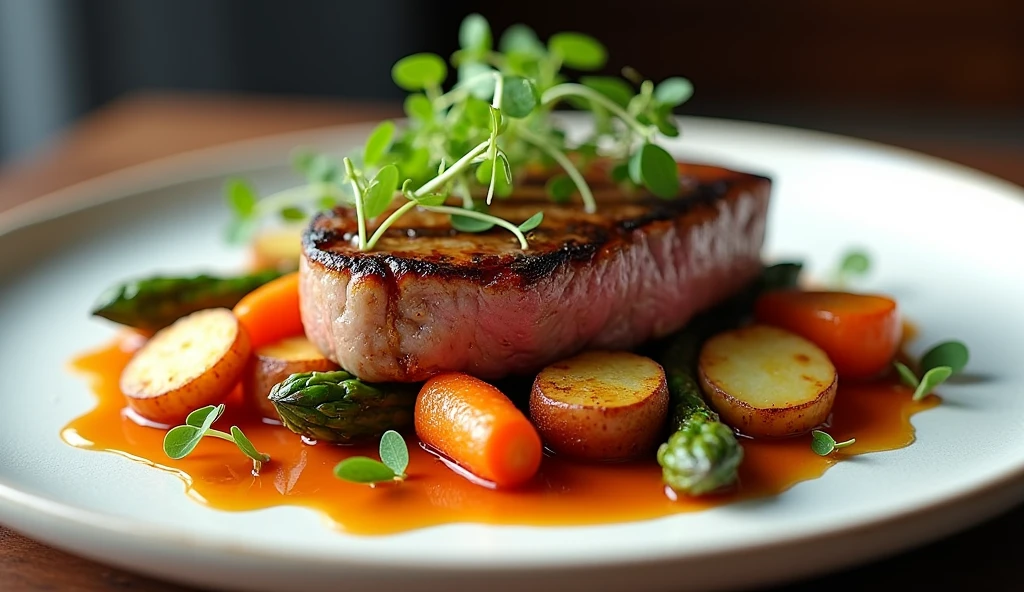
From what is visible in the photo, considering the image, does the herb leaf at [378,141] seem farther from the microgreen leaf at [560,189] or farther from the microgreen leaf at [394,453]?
the microgreen leaf at [394,453]

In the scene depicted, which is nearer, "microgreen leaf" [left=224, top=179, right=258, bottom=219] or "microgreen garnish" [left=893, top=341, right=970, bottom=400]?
"microgreen garnish" [left=893, top=341, right=970, bottom=400]

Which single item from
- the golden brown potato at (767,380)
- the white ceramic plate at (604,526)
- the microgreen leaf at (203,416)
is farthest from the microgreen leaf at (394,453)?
the golden brown potato at (767,380)

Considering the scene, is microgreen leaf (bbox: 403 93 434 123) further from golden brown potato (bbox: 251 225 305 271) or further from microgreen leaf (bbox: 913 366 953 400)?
microgreen leaf (bbox: 913 366 953 400)

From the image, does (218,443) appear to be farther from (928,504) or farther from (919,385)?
(919,385)

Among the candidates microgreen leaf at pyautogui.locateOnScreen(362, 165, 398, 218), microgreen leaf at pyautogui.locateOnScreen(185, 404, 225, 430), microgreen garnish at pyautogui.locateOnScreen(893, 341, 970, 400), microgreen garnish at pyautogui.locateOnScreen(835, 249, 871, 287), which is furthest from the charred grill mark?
microgreen garnish at pyautogui.locateOnScreen(893, 341, 970, 400)

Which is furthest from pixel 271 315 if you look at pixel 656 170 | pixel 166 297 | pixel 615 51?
pixel 615 51

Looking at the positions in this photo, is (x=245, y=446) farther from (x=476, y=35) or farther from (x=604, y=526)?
(x=476, y=35)

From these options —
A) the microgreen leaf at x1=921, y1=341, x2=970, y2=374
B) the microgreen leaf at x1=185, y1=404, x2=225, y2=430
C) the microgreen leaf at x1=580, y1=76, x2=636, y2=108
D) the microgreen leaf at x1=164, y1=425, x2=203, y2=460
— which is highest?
the microgreen leaf at x1=580, y1=76, x2=636, y2=108
